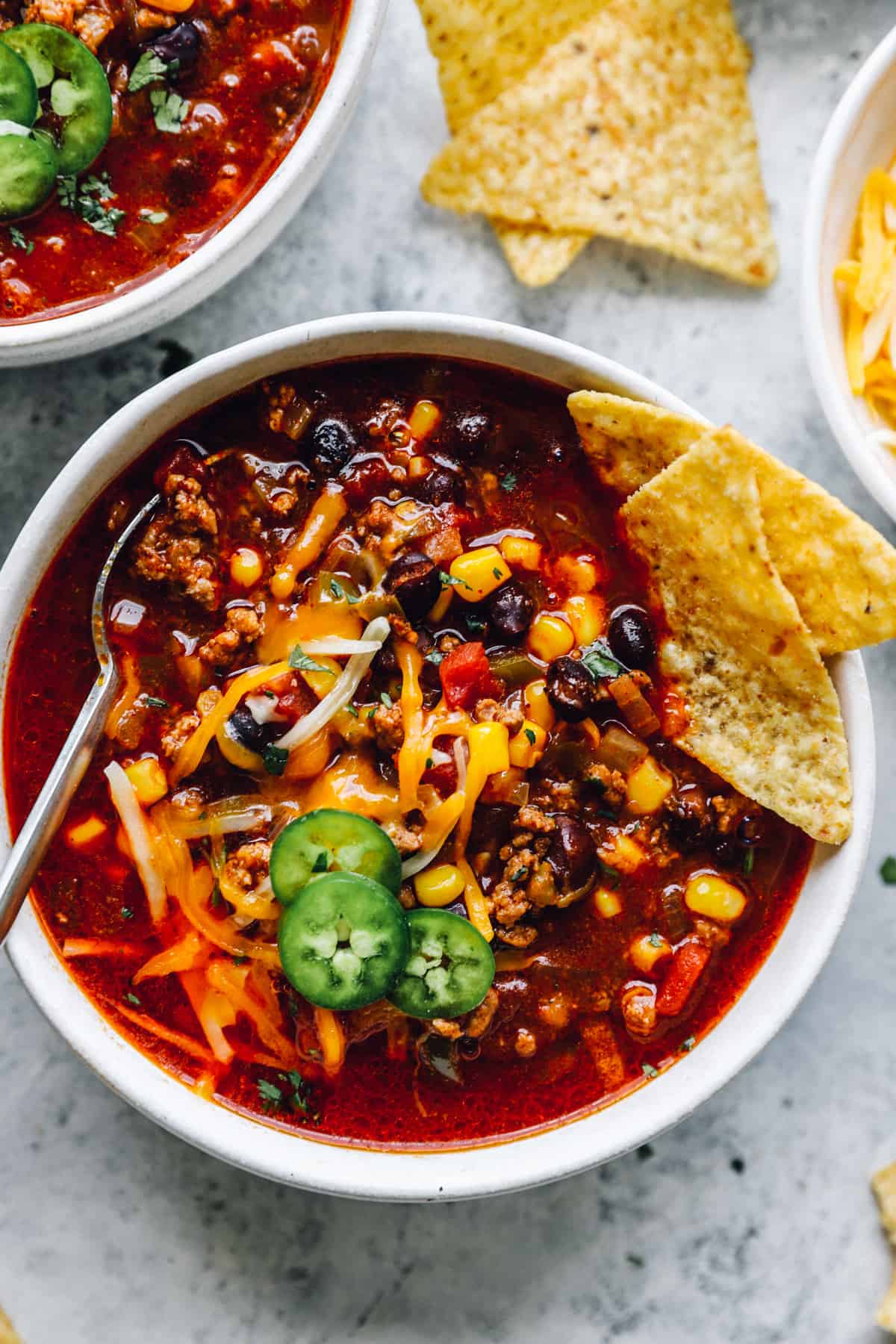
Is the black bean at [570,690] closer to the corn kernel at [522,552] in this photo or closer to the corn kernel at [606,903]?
the corn kernel at [522,552]

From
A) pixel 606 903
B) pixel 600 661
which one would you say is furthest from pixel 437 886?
pixel 600 661

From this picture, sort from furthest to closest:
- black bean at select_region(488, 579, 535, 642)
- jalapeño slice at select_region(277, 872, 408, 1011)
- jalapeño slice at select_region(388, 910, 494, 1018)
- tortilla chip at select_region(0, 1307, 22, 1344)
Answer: tortilla chip at select_region(0, 1307, 22, 1344)
black bean at select_region(488, 579, 535, 642)
jalapeño slice at select_region(388, 910, 494, 1018)
jalapeño slice at select_region(277, 872, 408, 1011)

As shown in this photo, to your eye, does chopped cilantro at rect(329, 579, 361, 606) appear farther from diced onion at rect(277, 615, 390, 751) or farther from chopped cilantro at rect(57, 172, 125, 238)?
chopped cilantro at rect(57, 172, 125, 238)

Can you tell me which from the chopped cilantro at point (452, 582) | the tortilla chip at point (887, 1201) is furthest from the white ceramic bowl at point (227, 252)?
the tortilla chip at point (887, 1201)

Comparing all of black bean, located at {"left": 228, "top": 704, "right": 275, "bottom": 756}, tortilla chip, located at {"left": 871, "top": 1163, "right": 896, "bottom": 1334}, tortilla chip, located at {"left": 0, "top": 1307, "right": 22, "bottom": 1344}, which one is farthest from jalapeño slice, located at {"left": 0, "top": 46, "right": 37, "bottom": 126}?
tortilla chip, located at {"left": 871, "top": 1163, "right": 896, "bottom": 1334}

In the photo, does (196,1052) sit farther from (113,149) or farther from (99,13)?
(99,13)
